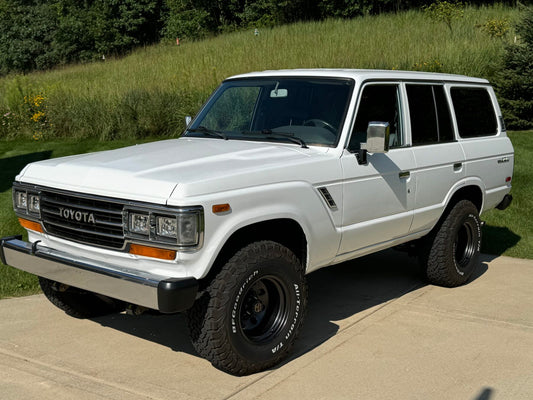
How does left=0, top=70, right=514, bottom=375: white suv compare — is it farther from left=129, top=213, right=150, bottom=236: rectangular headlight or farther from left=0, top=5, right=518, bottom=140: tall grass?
left=0, top=5, right=518, bottom=140: tall grass

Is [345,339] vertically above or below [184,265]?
below

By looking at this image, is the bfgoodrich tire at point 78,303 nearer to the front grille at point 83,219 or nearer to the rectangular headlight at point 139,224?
the front grille at point 83,219

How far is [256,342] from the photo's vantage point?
4363 mm

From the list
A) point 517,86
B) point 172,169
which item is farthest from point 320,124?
point 517,86

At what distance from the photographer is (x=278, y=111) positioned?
5.38 meters

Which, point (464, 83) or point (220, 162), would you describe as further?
point (464, 83)

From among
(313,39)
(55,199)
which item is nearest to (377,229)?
(55,199)

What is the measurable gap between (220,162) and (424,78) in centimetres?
245

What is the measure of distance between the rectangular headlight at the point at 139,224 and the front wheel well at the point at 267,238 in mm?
473

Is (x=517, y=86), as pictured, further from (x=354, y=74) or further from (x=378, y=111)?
(x=354, y=74)

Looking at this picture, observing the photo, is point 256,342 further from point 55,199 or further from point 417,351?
point 55,199

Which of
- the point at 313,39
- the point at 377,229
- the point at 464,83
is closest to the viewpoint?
the point at 377,229

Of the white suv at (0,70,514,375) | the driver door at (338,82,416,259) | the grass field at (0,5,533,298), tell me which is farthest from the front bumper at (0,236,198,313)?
the grass field at (0,5,533,298)

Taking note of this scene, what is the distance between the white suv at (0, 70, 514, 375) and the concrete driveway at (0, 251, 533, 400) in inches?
9.1
